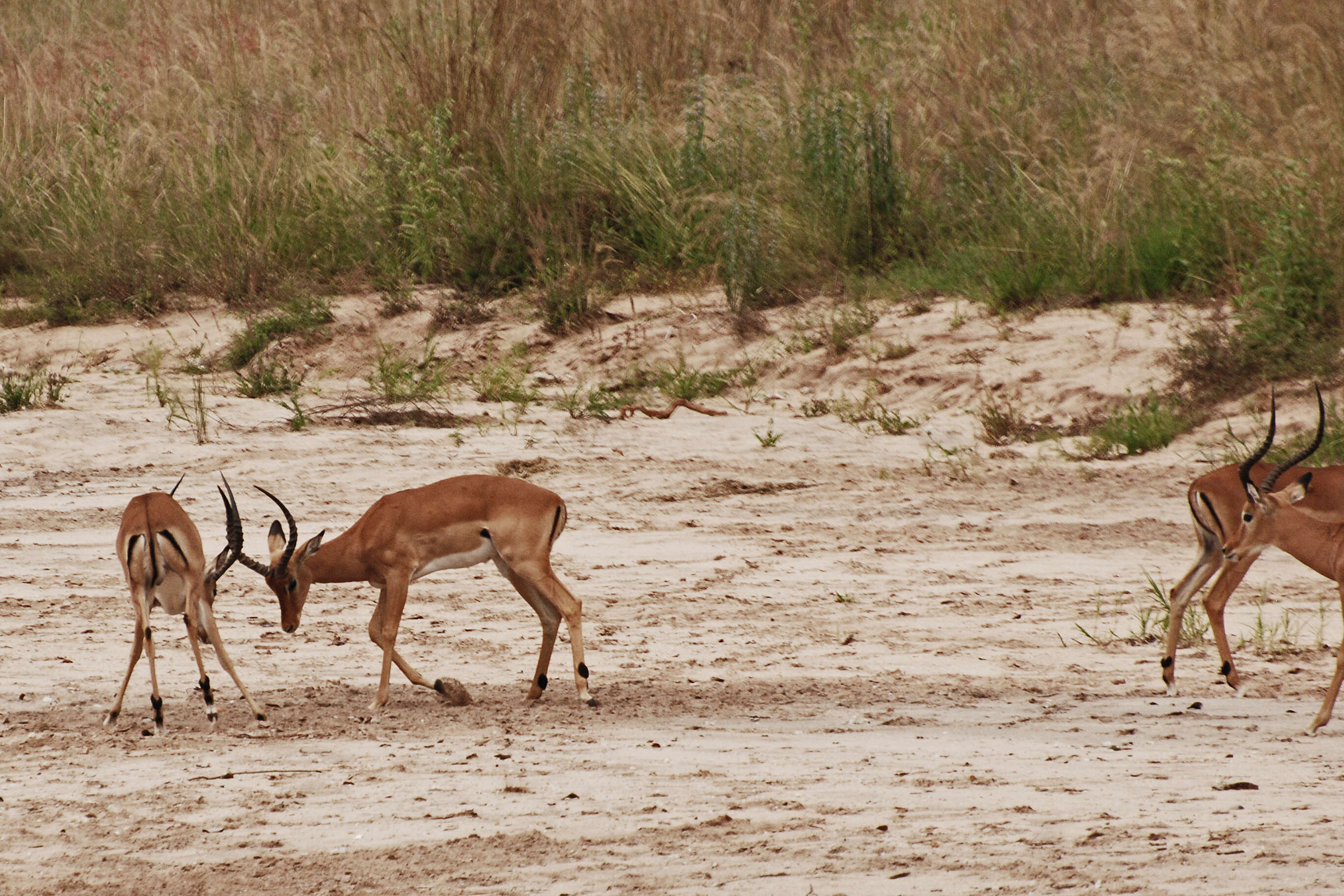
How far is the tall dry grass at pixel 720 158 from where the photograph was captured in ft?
38.0

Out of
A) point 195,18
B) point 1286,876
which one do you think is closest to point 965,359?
point 1286,876

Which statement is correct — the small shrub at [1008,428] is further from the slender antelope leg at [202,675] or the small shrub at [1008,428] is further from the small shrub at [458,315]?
the slender antelope leg at [202,675]

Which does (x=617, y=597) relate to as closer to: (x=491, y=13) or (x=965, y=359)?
(x=965, y=359)

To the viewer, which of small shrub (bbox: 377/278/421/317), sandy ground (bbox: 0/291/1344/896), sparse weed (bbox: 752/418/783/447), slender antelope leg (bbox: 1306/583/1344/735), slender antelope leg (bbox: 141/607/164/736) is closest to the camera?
sandy ground (bbox: 0/291/1344/896)

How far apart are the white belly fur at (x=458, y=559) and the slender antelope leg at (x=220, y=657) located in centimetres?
74

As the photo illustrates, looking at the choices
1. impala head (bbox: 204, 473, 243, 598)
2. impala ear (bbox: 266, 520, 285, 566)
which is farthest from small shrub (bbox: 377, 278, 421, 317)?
impala head (bbox: 204, 473, 243, 598)

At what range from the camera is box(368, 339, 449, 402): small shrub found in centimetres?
1111

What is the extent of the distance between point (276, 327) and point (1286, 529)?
905 centimetres

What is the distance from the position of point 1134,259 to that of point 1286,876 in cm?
795

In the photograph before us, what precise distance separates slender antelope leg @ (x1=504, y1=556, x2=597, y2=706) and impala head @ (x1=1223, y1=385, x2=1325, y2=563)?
7.70ft

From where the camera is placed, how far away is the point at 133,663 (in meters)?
5.68

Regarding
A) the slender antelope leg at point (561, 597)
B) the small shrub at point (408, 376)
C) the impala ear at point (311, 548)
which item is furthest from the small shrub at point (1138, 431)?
the impala ear at point (311, 548)

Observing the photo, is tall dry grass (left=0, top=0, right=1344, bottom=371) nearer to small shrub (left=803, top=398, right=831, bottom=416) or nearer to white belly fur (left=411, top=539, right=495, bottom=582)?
small shrub (left=803, top=398, right=831, bottom=416)

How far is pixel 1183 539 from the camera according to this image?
819 cm
